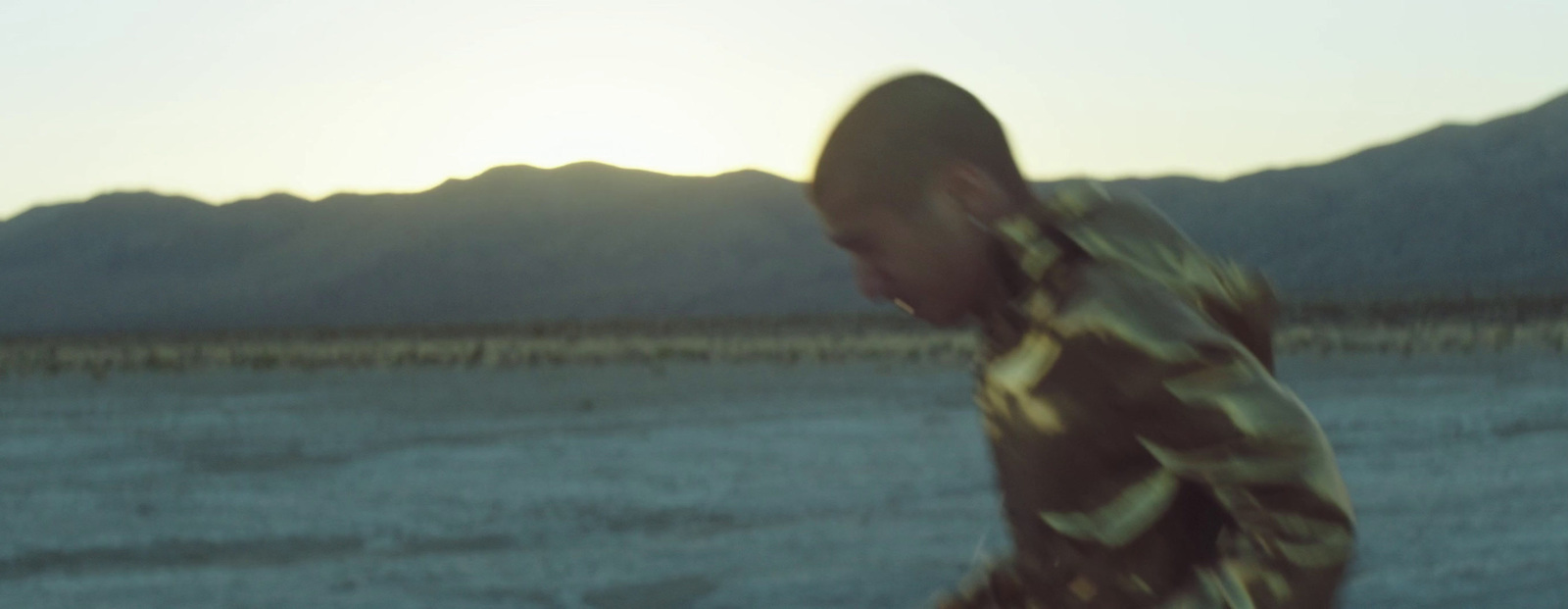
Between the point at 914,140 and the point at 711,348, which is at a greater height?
the point at 914,140

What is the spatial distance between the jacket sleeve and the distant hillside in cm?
8255

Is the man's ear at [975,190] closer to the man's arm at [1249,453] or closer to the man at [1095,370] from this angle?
the man at [1095,370]

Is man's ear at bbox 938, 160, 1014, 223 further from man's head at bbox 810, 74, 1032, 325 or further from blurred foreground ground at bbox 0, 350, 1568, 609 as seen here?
blurred foreground ground at bbox 0, 350, 1568, 609

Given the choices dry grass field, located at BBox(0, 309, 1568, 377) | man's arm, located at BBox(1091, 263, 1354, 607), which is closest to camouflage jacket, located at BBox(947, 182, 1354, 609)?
man's arm, located at BBox(1091, 263, 1354, 607)

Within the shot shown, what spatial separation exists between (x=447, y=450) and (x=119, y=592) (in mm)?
6379

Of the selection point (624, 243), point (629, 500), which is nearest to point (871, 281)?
point (629, 500)

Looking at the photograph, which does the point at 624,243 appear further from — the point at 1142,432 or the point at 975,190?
the point at 1142,432

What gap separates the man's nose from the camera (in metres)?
1.51

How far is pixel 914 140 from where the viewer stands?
1450 mm

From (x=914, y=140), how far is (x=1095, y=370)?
26 centimetres

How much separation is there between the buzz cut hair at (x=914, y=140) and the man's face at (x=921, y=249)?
0.01 m

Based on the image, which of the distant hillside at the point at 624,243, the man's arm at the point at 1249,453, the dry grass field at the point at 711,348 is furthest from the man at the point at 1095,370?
the distant hillside at the point at 624,243

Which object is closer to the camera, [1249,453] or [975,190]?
[1249,453]


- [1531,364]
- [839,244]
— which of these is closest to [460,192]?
[1531,364]
